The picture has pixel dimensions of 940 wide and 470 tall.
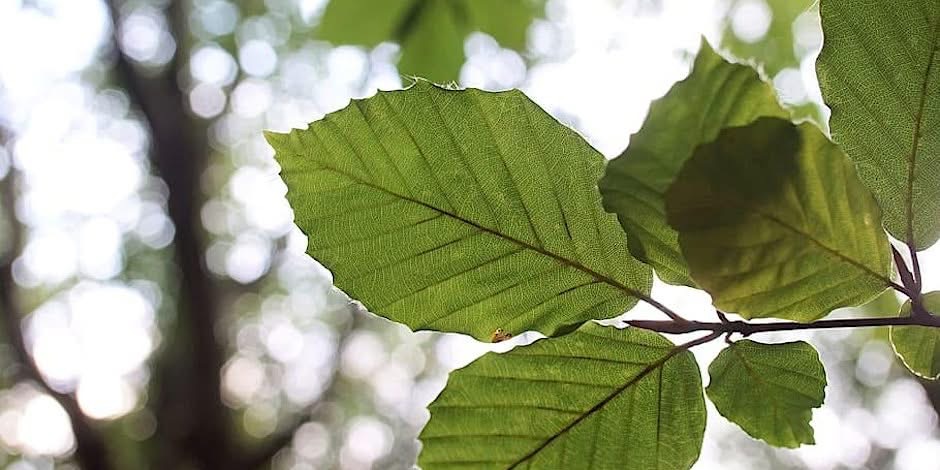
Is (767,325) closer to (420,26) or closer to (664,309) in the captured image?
(664,309)

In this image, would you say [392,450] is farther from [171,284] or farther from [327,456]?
[171,284]

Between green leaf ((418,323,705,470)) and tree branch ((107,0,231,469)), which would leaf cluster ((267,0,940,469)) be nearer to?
green leaf ((418,323,705,470))

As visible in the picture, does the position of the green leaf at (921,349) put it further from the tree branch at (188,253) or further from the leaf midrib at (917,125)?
the tree branch at (188,253)

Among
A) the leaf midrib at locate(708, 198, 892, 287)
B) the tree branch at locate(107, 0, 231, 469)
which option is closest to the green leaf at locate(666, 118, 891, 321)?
the leaf midrib at locate(708, 198, 892, 287)

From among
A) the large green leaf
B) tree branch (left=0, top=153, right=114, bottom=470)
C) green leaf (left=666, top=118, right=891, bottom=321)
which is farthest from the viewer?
tree branch (left=0, top=153, right=114, bottom=470)

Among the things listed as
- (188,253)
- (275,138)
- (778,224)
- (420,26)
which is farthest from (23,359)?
(778,224)

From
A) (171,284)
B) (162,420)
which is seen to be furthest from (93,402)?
(171,284)

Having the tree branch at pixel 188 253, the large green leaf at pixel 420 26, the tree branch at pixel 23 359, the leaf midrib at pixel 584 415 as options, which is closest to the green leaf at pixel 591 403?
the leaf midrib at pixel 584 415
